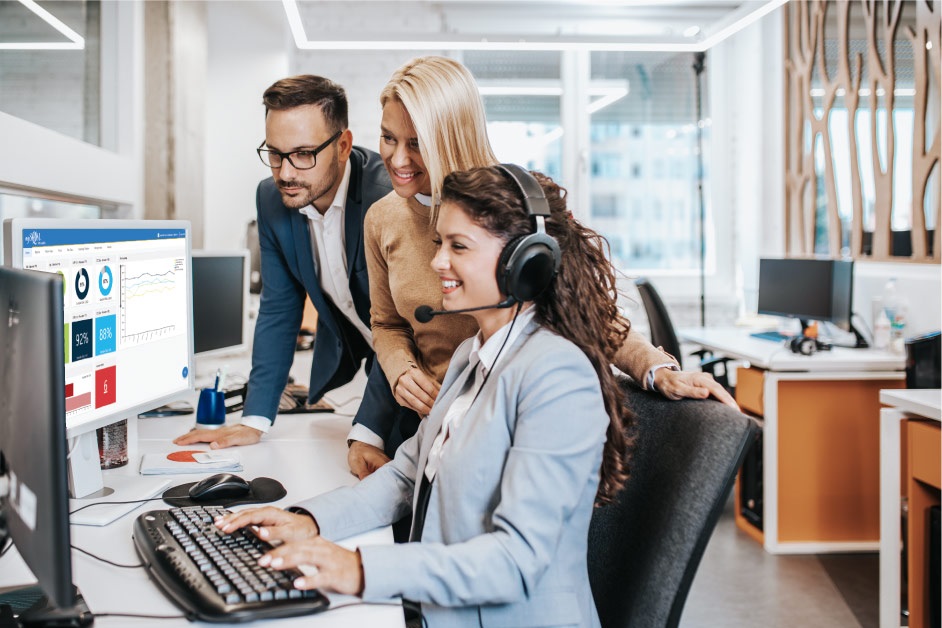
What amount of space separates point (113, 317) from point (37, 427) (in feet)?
1.97

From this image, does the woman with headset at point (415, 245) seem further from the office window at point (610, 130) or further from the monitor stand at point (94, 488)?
the office window at point (610, 130)

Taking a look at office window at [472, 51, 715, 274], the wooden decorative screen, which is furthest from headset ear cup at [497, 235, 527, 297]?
office window at [472, 51, 715, 274]

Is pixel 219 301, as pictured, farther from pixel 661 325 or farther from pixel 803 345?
pixel 803 345

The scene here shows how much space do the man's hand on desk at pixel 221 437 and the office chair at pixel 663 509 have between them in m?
0.83

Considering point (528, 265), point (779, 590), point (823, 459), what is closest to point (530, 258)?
point (528, 265)

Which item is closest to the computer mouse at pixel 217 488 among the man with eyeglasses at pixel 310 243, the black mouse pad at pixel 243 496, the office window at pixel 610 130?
the black mouse pad at pixel 243 496

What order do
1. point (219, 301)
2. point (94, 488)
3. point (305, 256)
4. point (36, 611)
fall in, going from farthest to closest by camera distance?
point (219, 301), point (305, 256), point (94, 488), point (36, 611)

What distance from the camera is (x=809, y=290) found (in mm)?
3723

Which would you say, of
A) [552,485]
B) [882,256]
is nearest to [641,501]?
[552,485]

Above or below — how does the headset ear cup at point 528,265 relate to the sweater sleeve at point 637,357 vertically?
above

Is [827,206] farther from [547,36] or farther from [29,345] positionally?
[29,345]

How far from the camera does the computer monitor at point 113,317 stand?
3.77ft

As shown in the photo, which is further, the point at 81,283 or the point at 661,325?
the point at 661,325

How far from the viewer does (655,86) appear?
17.0 ft
